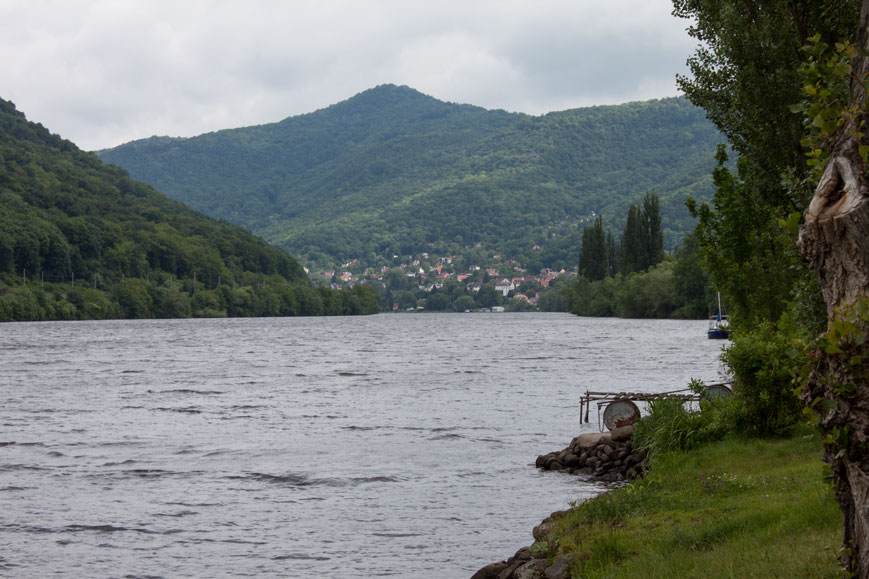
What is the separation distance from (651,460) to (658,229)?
145726mm

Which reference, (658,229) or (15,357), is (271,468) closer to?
(15,357)

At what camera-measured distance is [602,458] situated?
24.8 m

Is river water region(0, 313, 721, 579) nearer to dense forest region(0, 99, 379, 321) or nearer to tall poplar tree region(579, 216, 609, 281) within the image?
dense forest region(0, 99, 379, 321)

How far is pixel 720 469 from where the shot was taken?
18.8 m

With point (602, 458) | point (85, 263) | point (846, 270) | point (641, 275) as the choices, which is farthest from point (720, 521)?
point (85, 263)

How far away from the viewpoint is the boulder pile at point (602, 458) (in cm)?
2375

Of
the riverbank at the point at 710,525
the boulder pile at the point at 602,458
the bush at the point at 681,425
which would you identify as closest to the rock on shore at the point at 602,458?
the boulder pile at the point at 602,458

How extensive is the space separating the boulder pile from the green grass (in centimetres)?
312

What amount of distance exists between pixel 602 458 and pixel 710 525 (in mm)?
11821

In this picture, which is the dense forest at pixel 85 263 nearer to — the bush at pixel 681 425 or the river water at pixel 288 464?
the river water at pixel 288 464

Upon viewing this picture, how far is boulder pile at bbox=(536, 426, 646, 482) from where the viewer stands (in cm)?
2375

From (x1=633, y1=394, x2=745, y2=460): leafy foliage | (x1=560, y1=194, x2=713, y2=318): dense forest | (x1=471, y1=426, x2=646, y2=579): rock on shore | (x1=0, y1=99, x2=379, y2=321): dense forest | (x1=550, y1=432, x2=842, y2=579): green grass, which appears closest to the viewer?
(x1=550, y1=432, x2=842, y2=579): green grass

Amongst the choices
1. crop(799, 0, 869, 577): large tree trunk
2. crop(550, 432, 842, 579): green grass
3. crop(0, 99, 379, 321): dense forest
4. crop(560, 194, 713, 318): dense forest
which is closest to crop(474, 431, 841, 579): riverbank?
crop(550, 432, 842, 579): green grass

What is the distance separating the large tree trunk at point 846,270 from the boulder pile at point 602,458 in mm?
17055
